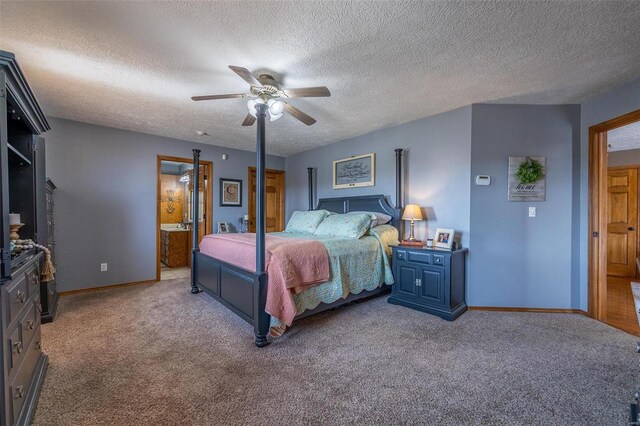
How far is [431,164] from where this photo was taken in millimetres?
3645

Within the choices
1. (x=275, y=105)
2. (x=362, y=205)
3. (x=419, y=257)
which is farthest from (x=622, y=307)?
(x=275, y=105)

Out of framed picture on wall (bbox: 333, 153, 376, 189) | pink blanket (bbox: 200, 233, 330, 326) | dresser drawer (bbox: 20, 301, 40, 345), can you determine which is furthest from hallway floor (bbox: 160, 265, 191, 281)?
framed picture on wall (bbox: 333, 153, 376, 189)

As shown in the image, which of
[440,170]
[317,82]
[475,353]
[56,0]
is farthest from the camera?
[440,170]

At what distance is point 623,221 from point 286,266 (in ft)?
20.6

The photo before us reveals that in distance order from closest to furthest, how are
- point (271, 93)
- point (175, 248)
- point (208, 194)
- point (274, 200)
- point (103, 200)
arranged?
point (271, 93)
point (103, 200)
point (208, 194)
point (175, 248)
point (274, 200)

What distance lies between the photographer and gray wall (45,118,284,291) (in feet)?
12.3

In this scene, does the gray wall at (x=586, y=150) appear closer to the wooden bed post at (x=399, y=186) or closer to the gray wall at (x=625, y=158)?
the wooden bed post at (x=399, y=186)

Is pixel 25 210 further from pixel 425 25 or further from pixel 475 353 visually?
pixel 475 353

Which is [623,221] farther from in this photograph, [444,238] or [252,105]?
[252,105]

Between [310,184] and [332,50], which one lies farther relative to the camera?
[310,184]

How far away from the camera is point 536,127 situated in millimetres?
3230

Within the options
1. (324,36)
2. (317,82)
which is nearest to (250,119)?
(317,82)

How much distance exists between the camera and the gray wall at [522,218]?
3170 millimetres

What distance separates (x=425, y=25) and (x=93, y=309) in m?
4.35
